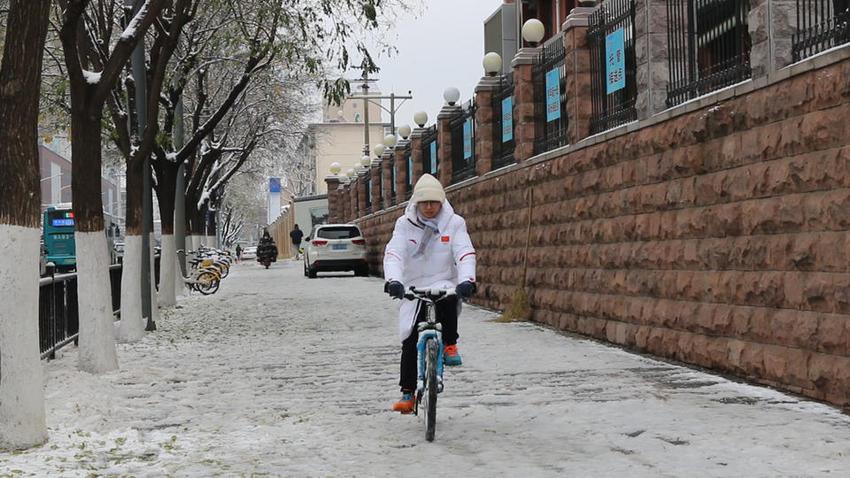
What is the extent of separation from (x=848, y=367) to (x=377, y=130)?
111896 mm

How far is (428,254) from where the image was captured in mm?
7090

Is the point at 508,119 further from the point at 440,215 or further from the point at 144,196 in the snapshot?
the point at 440,215

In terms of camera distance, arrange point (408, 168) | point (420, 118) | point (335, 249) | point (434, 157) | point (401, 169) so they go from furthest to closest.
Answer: point (335, 249) → point (401, 169) → point (408, 168) → point (420, 118) → point (434, 157)

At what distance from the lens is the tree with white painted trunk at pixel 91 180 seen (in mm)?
10094

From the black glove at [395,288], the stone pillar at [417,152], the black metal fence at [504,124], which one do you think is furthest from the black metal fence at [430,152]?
the black glove at [395,288]

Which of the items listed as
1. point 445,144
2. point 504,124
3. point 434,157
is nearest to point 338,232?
point 434,157

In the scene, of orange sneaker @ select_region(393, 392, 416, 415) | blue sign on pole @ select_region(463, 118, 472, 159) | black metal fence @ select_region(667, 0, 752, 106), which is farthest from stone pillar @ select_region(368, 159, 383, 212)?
orange sneaker @ select_region(393, 392, 416, 415)

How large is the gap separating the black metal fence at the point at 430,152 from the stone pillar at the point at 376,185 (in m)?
9.56

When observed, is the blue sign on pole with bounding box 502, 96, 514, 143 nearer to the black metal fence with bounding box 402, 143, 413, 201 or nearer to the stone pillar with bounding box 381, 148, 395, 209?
the black metal fence with bounding box 402, 143, 413, 201

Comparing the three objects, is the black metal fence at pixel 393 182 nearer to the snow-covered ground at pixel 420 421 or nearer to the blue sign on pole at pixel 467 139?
the blue sign on pole at pixel 467 139

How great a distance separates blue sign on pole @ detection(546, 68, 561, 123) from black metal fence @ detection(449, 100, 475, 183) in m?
4.46

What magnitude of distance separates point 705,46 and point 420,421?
5.08 meters

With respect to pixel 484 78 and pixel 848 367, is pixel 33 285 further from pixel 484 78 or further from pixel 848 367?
pixel 484 78

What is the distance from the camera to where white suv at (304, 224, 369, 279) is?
32406mm
